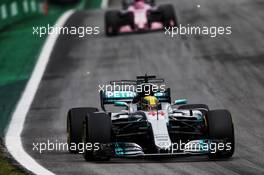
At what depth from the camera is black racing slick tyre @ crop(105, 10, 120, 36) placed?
33375 millimetres

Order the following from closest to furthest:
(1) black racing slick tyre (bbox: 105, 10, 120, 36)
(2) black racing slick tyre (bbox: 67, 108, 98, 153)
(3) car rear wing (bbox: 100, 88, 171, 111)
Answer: (2) black racing slick tyre (bbox: 67, 108, 98, 153) → (3) car rear wing (bbox: 100, 88, 171, 111) → (1) black racing slick tyre (bbox: 105, 10, 120, 36)

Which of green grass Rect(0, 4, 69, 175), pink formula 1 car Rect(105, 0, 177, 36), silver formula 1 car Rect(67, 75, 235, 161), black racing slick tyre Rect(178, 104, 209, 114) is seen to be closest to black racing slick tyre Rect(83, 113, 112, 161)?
silver formula 1 car Rect(67, 75, 235, 161)

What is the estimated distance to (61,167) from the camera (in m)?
15.1

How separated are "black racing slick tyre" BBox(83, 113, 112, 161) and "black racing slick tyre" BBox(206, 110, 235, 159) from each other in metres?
1.64

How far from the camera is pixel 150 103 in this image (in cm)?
1664

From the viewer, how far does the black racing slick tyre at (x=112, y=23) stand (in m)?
33.4

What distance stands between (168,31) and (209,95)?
8816 mm

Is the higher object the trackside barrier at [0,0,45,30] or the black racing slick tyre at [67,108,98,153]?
the black racing slick tyre at [67,108,98,153]

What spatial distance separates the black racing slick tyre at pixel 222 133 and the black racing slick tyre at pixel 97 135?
1639 millimetres

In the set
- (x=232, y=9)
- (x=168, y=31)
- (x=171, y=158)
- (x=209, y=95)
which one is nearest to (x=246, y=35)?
(x=168, y=31)

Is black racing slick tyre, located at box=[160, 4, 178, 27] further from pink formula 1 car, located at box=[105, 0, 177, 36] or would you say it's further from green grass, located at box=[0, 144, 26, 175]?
green grass, located at box=[0, 144, 26, 175]

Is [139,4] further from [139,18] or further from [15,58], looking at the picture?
[15,58]

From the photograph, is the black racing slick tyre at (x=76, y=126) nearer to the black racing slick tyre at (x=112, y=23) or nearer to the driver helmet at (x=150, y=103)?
the driver helmet at (x=150, y=103)

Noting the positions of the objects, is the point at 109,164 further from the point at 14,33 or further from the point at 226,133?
the point at 14,33
